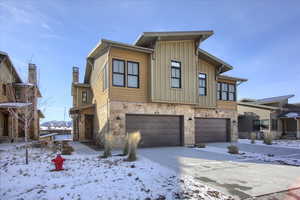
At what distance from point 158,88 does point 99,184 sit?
7985 millimetres

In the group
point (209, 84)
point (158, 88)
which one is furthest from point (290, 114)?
point (158, 88)

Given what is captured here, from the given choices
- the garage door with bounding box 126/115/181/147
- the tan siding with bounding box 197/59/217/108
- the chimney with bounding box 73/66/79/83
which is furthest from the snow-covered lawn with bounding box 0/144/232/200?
the chimney with bounding box 73/66/79/83

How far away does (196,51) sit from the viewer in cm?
1305

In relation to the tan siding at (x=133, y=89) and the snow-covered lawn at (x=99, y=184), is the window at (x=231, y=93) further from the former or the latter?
the snow-covered lawn at (x=99, y=184)

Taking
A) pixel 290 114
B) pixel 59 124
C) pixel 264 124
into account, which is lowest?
pixel 59 124

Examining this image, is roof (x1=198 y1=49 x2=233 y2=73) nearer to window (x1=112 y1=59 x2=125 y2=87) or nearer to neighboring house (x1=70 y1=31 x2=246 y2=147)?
neighboring house (x1=70 y1=31 x2=246 y2=147)

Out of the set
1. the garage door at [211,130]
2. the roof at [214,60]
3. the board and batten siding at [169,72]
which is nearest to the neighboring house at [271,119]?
the garage door at [211,130]

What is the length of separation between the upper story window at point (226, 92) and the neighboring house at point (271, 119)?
747cm

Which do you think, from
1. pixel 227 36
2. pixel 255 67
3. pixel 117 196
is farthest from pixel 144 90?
pixel 255 67

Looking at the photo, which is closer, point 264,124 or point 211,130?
point 211,130

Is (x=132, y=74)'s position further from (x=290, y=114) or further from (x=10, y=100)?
(x=290, y=114)

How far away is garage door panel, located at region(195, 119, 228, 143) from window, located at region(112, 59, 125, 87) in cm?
682

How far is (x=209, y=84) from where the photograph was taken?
580 inches

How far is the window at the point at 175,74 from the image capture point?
40.2 ft
